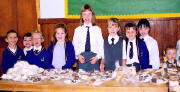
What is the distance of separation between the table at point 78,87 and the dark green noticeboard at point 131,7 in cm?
225

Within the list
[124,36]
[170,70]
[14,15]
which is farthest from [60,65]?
[14,15]

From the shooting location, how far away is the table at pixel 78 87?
72.8 inches

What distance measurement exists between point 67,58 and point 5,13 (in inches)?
84.3

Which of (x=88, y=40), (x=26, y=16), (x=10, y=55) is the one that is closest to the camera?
(x=88, y=40)

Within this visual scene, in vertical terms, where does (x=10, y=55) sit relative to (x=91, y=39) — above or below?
below

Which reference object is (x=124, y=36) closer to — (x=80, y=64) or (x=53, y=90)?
(x=80, y=64)

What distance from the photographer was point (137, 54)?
306 centimetres

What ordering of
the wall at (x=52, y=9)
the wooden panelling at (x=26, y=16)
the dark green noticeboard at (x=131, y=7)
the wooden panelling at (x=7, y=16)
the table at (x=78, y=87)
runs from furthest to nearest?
the wooden panelling at (x=7, y=16) < the wooden panelling at (x=26, y=16) < the wall at (x=52, y=9) < the dark green noticeboard at (x=131, y=7) < the table at (x=78, y=87)

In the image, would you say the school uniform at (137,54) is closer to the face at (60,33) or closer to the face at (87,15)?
the face at (87,15)

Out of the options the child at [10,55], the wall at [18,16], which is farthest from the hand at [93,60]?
the wall at [18,16]

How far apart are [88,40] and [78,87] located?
138 centimetres

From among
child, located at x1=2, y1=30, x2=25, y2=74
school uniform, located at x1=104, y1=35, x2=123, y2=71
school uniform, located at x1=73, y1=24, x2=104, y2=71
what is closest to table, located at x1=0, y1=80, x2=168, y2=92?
school uniform, located at x1=104, y1=35, x2=123, y2=71

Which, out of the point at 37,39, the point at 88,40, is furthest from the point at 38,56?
the point at 88,40

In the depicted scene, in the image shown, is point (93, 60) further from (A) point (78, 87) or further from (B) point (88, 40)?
(A) point (78, 87)
